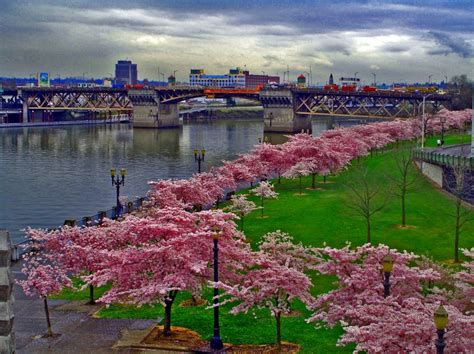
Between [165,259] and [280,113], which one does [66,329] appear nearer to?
[165,259]

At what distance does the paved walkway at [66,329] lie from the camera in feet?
78.7

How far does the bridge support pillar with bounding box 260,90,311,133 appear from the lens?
185 meters

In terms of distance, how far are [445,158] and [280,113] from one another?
127196mm

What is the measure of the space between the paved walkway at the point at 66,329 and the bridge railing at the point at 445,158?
33.2 metres

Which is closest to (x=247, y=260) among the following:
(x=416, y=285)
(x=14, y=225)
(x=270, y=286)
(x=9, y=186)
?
(x=270, y=286)

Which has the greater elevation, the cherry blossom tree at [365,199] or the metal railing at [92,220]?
the cherry blossom tree at [365,199]

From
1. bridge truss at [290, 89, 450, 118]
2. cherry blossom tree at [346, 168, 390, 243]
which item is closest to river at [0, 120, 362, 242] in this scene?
A: bridge truss at [290, 89, 450, 118]

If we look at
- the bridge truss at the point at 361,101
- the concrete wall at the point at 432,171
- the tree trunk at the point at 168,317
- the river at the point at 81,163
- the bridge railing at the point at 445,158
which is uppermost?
the bridge truss at the point at 361,101

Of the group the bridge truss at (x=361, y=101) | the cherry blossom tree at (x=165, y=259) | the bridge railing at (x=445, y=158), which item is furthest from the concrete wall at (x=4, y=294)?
the bridge truss at (x=361, y=101)

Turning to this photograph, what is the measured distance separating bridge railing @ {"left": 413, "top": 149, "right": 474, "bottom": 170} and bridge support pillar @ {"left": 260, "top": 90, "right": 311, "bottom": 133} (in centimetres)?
11013

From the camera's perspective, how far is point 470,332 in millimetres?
16547

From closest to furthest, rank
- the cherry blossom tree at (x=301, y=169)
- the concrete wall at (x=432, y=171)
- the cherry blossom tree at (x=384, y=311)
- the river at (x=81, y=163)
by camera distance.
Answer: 1. the cherry blossom tree at (x=384, y=311)
2. the cherry blossom tree at (x=301, y=169)
3. the river at (x=81, y=163)
4. the concrete wall at (x=432, y=171)

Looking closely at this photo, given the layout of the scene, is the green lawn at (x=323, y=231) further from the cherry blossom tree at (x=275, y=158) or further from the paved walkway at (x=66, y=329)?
the cherry blossom tree at (x=275, y=158)

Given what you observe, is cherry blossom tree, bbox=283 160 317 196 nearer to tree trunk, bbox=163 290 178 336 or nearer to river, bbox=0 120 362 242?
river, bbox=0 120 362 242
